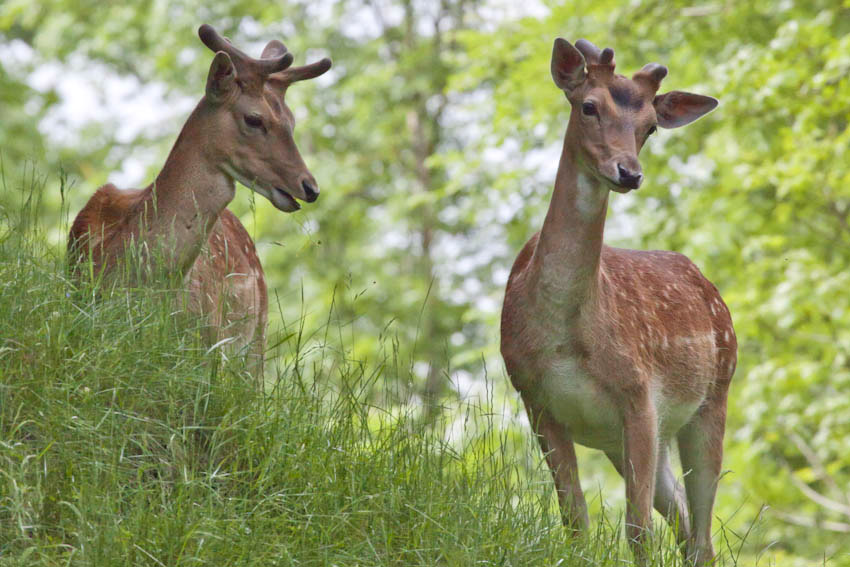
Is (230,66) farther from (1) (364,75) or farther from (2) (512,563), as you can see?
(1) (364,75)

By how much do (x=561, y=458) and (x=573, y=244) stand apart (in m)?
0.92

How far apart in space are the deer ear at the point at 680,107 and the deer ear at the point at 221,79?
194cm

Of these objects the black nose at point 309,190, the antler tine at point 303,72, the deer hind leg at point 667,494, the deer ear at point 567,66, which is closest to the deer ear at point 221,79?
the antler tine at point 303,72

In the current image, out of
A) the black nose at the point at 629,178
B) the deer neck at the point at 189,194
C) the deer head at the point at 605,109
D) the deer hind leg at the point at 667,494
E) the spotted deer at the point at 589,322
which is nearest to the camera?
the black nose at the point at 629,178

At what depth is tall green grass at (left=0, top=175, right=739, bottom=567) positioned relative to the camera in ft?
12.1

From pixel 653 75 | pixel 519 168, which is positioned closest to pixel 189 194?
pixel 653 75

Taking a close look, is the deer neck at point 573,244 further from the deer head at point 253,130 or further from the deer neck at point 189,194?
the deer neck at point 189,194

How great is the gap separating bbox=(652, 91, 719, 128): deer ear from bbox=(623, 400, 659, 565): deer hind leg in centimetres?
136

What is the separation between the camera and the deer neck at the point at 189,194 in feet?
17.6

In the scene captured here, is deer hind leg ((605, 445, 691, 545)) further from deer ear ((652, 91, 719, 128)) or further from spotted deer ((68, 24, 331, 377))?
spotted deer ((68, 24, 331, 377))

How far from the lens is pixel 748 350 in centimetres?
1459

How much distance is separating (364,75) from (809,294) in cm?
902

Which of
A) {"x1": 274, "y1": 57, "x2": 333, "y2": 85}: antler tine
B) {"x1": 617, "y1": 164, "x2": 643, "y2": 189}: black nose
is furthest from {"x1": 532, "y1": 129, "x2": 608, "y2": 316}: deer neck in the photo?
{"x1": 274, "y1": 57, "x2": 333, "y2": 85}: antler tine

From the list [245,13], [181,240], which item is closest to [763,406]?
[181,240]
